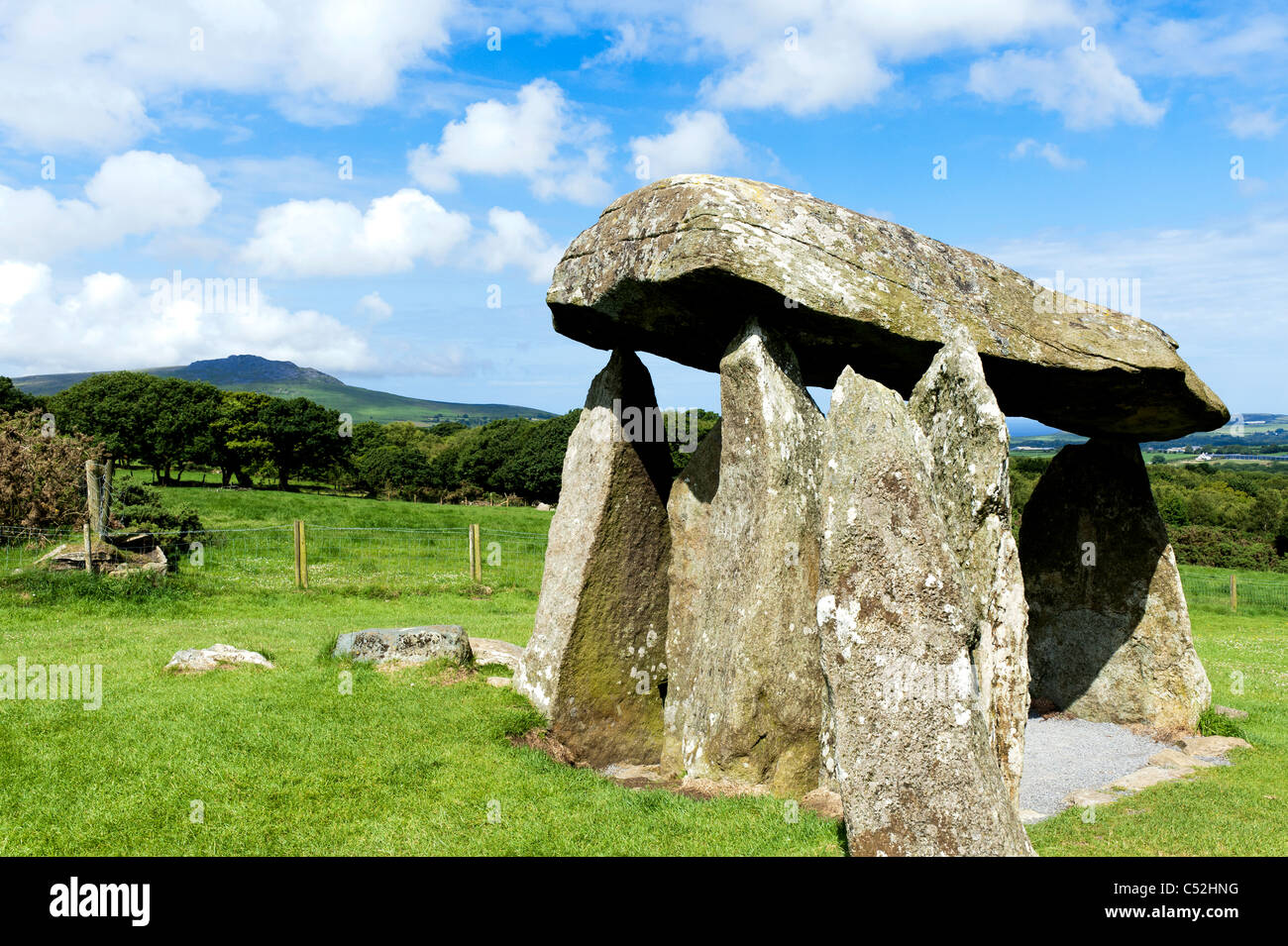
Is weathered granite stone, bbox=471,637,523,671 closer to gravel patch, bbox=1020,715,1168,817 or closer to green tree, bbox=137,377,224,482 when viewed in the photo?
gravel patch, bbox=1020,715,1168,817

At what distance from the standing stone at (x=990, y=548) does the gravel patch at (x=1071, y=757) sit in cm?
223

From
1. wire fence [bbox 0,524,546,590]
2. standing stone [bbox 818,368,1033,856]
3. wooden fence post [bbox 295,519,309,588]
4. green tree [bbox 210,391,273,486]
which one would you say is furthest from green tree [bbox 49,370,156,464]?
standing stone [bbox 818,368,1033,856]

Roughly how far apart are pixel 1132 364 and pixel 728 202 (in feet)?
17.2

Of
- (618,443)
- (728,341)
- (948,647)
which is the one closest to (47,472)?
(618,443)

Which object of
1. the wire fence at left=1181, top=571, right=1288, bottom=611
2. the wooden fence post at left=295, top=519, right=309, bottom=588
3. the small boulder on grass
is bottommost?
the wire fence at left=1181, top=571, right=1288, bottom=611

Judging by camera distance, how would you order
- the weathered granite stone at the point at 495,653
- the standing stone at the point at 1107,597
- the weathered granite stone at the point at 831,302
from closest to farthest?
1. the weathered granite stone at the point at 831,302
2. the weathered granite stone at the point at 495,653
3. the standing stone at the point at 1107,597

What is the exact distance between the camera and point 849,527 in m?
6.05

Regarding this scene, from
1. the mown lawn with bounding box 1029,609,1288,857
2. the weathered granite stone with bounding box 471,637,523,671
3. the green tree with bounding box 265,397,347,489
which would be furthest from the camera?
the green tree with bounding box 265,397,347,489

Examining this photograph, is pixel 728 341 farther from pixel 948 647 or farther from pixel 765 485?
pixel 948 647

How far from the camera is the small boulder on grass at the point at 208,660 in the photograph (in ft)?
34.3

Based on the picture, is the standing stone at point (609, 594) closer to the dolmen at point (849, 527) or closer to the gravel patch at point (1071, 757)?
the dolmen at point (849, 527)

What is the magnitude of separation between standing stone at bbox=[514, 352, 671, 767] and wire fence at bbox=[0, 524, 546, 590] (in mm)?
11605

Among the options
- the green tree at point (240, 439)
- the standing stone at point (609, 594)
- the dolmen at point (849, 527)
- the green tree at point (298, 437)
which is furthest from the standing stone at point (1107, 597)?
the green tree at point (298, 437)

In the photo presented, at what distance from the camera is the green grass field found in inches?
263
